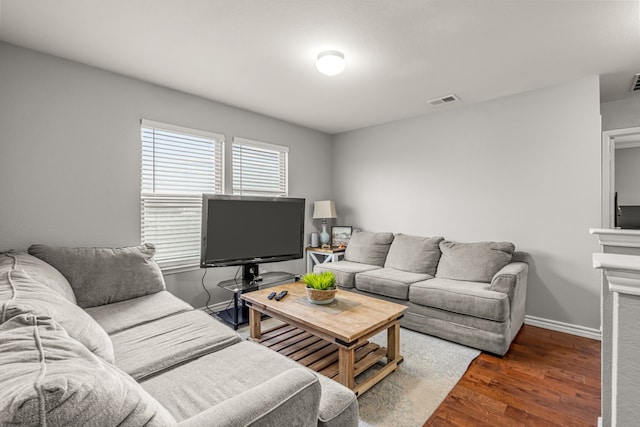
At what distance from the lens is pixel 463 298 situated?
2.63 meters

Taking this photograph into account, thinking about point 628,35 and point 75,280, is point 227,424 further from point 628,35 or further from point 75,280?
point 628,35

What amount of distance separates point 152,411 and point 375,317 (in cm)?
160

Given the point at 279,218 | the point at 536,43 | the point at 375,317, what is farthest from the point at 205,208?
the point at 536,43

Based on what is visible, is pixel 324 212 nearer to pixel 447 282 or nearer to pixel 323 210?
pixel 323 210

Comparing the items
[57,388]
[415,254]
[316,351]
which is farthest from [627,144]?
[57,388]

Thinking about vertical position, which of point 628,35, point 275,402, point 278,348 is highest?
point 628,35

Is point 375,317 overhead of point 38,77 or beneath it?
beneath

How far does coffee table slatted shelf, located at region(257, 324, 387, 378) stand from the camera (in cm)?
213

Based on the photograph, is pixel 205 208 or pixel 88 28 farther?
pixel 205 208

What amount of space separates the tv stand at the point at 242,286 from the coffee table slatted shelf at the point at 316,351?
0.50 m

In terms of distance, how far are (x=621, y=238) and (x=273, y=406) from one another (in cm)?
116

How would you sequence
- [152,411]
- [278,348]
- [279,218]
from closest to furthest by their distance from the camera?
[152,411]
[278,348]
[279,218]

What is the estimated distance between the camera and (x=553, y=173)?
305 centimetres

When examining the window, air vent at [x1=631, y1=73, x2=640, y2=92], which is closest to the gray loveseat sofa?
the window
